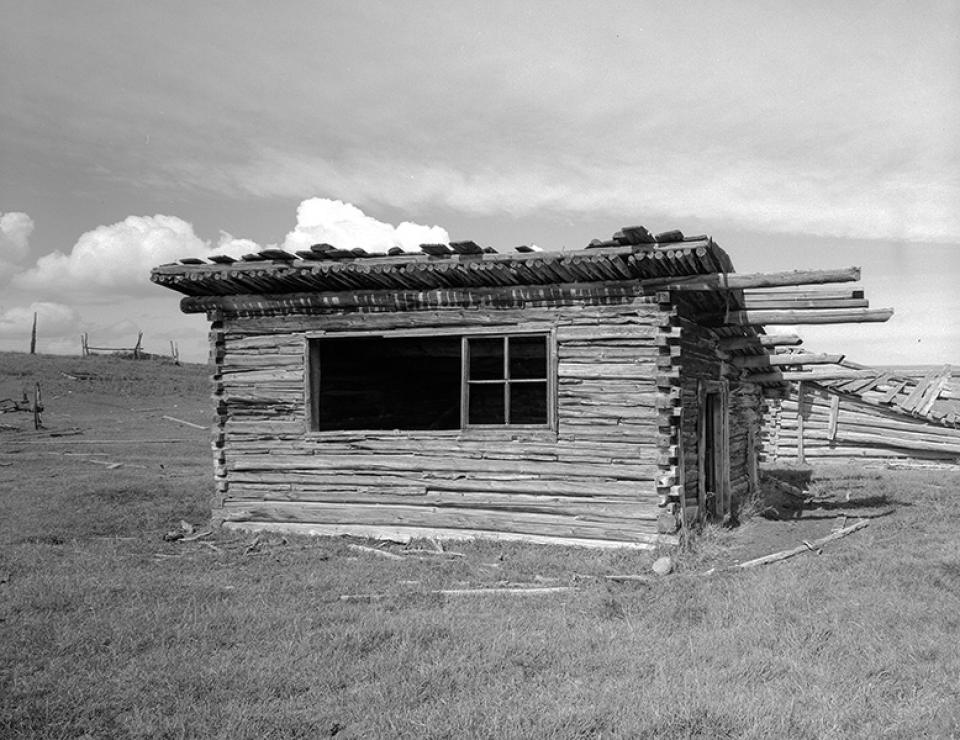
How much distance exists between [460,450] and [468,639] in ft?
15.3

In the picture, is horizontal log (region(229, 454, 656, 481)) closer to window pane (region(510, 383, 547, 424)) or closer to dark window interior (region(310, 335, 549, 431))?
dark window interior (region(310, 335, 549, 431))

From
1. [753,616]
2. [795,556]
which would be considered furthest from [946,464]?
[753,616]

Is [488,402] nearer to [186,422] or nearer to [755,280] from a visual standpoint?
[755,280]

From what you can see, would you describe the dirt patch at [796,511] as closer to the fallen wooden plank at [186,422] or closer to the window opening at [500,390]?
the window opening at [500,390]

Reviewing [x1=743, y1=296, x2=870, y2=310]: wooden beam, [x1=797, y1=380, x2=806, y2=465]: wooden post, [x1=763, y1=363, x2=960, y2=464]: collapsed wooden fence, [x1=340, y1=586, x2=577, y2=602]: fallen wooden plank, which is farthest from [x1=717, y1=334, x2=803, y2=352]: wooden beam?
[x1=797, y1=380, x2=806, y2=465]: wooden post

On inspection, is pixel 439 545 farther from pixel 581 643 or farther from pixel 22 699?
pixel 22 699

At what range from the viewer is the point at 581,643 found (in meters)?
6.27

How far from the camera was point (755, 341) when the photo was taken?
Answer: 13078mm

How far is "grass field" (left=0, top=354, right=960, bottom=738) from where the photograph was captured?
4871 mm

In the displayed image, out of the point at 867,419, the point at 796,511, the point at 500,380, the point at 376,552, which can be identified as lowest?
the point at 796,511

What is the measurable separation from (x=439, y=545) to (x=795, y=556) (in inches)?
173

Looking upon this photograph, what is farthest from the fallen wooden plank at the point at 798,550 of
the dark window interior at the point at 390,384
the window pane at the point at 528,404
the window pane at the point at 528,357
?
the dark window interior at the point at 390,384

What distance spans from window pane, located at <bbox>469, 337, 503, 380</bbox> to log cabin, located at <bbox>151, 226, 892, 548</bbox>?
5048 millimetres

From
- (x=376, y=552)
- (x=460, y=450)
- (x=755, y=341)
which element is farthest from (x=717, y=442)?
(x=376, y=552)
